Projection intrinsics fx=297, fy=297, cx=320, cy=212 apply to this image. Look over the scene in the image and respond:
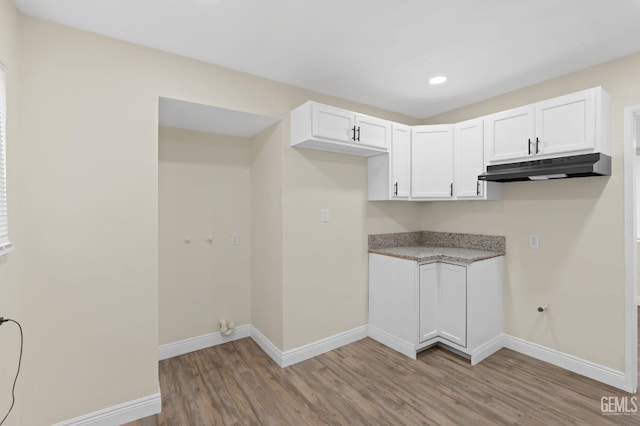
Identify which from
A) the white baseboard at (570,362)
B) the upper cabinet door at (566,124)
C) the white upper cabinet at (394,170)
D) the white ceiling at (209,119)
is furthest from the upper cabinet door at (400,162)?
the white baseboard at (570,362)

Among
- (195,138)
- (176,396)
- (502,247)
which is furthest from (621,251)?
(195,138)

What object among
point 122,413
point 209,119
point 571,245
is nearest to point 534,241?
point 571,245

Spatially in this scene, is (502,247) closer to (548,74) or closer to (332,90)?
(548,74)

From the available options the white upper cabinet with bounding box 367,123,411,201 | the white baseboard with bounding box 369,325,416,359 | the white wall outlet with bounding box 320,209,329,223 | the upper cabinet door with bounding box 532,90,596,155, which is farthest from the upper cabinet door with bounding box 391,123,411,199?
the white baseboard with bounding box 369,325,416,359

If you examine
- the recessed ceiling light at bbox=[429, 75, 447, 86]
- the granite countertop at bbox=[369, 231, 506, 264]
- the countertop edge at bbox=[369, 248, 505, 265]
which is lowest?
the countertop edge at bbox=[369, 248, 505, 265]

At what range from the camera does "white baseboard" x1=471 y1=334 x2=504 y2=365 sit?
9.12ft

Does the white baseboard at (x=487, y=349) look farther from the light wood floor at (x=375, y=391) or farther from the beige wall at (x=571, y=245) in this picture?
the beige wall at (x=571, y=245)

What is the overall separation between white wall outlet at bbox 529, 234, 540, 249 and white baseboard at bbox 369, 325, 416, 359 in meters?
1.54

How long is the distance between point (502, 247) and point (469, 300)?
79 cm

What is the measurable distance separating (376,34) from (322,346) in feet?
9.19

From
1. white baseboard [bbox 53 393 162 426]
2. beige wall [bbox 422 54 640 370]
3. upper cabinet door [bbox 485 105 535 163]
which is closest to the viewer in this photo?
white baseboard [bbox 53 393 162 426]

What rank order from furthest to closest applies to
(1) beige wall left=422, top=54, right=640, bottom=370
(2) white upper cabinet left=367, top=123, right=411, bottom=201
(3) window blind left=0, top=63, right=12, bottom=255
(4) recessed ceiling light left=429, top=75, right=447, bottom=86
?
(2) white upper cabinet left=367, top=123, right=411, bottom=201
(4) recessed ceiling light left=429, top=75, right=447, bottom=86
(1) beige wall left=422, top=54, right=640, bottom=370
(3) window blind left=0, top=63, right=12, bottom=255

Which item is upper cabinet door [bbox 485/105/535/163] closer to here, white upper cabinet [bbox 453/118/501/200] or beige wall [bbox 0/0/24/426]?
white upper cabinet [bbox 453/118/501/200]

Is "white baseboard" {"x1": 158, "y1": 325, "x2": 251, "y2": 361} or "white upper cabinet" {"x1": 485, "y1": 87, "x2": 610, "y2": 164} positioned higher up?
"white upper cabinet" {"x1": 485, "y1": 87, "x2": 610, "y2": 164}
